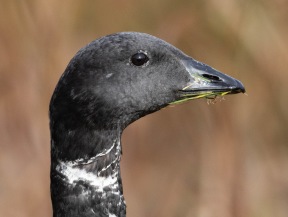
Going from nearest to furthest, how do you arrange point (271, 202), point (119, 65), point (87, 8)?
point (119, 65)
point (87, 8)
point (271, 202)

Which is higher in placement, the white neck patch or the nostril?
the nostril

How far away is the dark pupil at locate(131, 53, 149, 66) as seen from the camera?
167 inches

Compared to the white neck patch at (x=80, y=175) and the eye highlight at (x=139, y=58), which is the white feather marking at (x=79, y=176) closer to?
Answer: the white neck patch at (x=80, y=175)

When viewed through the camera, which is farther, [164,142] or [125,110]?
[164,142]

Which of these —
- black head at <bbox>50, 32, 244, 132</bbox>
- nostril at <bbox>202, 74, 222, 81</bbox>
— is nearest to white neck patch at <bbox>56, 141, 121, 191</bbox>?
black head at <bbox>50, 32, 244, 132</bbox>

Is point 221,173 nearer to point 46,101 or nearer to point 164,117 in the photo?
point 164,117

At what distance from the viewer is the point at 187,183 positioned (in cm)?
655

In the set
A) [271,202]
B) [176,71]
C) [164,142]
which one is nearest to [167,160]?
[164,142]

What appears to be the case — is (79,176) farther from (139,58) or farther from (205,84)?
(205,84)

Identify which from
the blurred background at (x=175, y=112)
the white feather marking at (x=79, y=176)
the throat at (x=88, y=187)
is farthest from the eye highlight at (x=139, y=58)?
the blurred background at (x=175, y=112)

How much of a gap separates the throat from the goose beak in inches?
14.8

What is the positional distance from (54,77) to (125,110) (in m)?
2.17

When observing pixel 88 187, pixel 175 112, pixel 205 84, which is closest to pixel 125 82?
pixel 205 84

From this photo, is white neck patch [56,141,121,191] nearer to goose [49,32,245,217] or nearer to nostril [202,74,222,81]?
goose [49,32,245,217]
